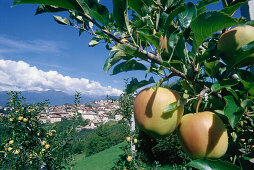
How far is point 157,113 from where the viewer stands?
27.9 inches

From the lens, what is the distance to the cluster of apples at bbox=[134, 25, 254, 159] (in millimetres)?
688

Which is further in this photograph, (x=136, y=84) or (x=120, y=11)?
(x=136, y=84)

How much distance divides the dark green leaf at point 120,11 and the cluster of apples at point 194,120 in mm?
311

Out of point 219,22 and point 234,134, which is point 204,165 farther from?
point 234,134

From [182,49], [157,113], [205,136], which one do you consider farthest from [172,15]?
[205,136]

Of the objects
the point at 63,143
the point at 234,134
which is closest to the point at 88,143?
the point at 63,143

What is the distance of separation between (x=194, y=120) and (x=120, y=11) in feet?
1.71

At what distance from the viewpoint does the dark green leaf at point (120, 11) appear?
0.63 metres

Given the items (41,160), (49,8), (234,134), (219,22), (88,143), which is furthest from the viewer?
(88,143)

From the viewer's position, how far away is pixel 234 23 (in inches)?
20.2

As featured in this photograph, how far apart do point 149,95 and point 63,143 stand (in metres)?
4.87

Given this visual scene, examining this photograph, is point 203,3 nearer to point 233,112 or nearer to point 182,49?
point 182,49

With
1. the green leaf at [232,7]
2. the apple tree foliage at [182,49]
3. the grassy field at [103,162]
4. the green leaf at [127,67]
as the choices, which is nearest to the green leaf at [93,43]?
the apple tree foliage at [182,49]

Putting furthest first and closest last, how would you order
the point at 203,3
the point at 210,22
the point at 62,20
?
the point at 62,20 → the point at 203,3 → the point at 210,22
